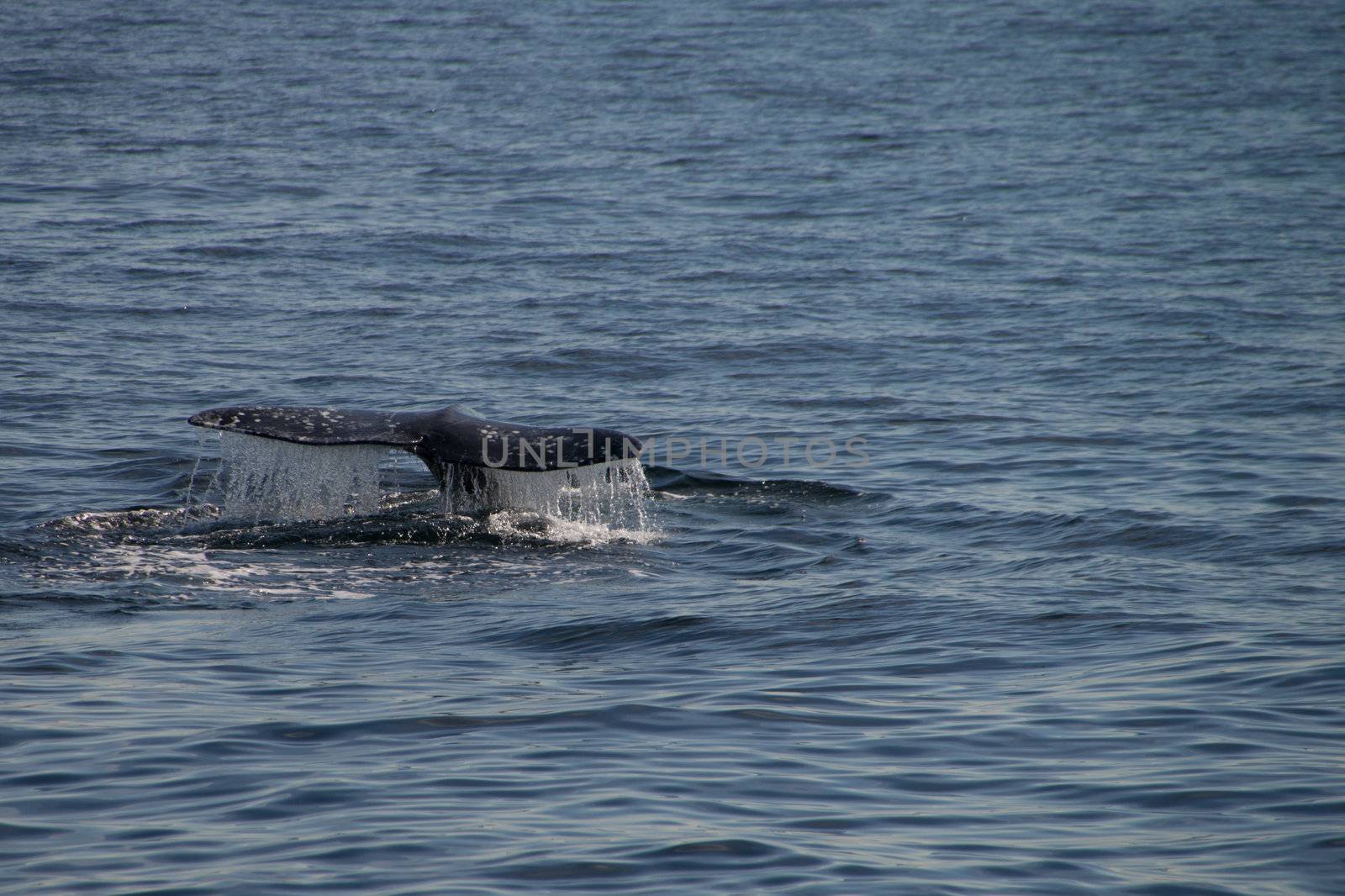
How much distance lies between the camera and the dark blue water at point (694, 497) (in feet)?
19.0

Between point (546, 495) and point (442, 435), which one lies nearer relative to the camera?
point (442, 435)

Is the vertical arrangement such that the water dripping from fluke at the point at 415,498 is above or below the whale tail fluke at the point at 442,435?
below

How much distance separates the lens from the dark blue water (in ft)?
→ 19.0

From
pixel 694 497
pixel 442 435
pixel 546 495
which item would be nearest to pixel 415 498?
pixel 546 495

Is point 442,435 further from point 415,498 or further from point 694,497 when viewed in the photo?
point 694,497

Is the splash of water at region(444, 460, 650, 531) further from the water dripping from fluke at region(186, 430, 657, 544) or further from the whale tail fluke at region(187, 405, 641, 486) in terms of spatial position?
the whale tail fluke at region(187, 405, 641, 486)

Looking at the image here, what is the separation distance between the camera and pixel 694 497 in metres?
12.1

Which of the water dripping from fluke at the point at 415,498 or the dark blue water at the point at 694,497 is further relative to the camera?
the water dripping from fluke at the point at 415,498

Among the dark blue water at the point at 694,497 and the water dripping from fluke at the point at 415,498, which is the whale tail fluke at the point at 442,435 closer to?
the water dripping from fluke at the point at 415,498

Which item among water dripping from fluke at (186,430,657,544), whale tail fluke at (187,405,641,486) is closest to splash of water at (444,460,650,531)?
water dripping from fluke at (186,430,657,544)

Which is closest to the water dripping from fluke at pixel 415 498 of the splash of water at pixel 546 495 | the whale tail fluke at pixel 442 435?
the splash of water at pixel 546 495

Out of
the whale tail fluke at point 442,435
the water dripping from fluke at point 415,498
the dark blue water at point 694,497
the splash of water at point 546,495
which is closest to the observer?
the dark blue water at point 694,497

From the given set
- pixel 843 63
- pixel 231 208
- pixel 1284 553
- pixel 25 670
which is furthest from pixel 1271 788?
pixel 843 63

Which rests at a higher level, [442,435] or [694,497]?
[442,435]
